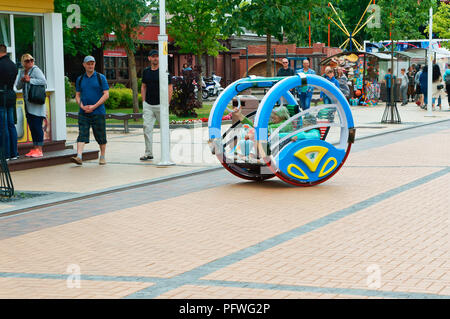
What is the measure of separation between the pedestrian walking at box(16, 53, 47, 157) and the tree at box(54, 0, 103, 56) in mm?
13993

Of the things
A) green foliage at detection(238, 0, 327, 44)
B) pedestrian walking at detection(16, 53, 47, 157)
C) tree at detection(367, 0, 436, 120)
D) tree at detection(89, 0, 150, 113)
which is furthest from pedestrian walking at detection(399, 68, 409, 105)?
pedestrian walking at detection(16, 53, 47, 157)

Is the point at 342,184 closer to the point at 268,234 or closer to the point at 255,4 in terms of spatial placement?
the point at 268,234

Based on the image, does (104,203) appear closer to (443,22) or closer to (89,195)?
(89,195)

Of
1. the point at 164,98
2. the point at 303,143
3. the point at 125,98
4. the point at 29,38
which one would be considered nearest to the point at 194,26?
the point at 125,98

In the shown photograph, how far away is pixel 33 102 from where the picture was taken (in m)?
12.4

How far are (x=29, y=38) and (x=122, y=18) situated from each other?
1152 cm

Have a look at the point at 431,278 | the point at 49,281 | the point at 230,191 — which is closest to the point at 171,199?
the point at 230,191

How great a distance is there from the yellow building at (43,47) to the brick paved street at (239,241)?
11.8 feet

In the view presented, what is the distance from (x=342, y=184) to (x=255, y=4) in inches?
628

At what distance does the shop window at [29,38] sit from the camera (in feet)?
43.5

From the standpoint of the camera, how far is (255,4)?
2550 cm

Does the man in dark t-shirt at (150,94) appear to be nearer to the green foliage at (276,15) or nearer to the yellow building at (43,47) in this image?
the yellow building at (43,47)

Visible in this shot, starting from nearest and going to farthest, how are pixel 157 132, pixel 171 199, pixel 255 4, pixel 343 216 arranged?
pixel 343 216 < pixel 171 199 < pixel 157 132 < pixel 255 4

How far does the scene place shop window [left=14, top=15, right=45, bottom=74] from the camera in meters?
13.3
